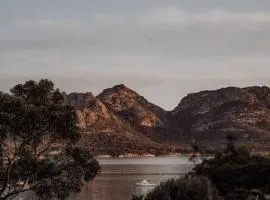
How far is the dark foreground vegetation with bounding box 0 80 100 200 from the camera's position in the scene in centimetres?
3192

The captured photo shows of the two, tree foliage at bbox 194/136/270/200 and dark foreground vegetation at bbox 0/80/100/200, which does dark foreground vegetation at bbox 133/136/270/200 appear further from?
dark foreground vegetation at bbox 0/80/100/200

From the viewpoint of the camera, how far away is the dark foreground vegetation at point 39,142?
105 ft

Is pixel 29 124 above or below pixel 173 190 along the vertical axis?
above

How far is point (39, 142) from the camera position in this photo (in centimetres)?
3362

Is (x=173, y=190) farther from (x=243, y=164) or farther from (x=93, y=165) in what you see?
(x=243, y=164)

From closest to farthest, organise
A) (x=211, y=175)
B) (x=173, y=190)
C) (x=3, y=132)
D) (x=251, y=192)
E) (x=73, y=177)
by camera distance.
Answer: (x=3, y=132)
(x=73, y=177)
(x=173, y=190)
(x=251, y=192)
(x=211, y=175)

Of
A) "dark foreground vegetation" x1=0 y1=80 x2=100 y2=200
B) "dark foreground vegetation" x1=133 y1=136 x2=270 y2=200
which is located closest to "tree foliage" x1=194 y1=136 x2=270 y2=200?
"dark foreground vegetation" x1=133 y1=136 x2=270 y2=200

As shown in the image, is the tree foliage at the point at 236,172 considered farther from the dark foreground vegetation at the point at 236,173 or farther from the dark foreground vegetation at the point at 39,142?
the dark foreground vegetation at the point at 39,142

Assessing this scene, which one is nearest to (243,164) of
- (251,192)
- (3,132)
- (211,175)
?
(211,175)

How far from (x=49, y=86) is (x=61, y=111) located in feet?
5.11

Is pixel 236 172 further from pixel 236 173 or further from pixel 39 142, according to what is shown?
pixel 39 142

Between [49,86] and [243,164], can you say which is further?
[243,164]

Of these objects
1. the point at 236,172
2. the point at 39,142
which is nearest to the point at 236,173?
the point at 236,172

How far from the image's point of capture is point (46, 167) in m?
33.2
